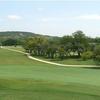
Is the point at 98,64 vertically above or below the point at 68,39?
below

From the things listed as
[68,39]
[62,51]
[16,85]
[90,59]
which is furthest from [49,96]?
[68,39]

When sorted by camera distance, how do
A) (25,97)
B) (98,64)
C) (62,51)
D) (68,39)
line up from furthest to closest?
1. (68,39)
2. (62,51)
3. (98,64)
4. (25,97)

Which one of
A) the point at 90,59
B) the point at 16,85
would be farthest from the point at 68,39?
the point at 16,85

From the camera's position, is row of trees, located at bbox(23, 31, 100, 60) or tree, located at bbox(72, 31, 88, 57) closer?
row of trees, located at bbox(23, 31, 100, 60)

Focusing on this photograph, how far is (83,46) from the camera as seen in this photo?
93.7m

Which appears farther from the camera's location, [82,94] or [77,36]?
[77,36]

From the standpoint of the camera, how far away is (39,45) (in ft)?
336

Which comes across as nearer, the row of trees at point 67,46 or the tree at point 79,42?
the row of trees at point 67,46

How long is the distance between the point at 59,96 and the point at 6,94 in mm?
3478

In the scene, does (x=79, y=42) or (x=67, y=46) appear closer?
(x=67, y=46)

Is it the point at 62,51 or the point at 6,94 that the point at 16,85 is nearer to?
the point at 6,94

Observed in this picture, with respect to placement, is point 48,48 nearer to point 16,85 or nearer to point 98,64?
point 98,64

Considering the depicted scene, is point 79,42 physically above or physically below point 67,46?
above

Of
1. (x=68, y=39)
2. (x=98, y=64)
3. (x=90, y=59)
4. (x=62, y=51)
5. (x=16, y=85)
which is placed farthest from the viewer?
(x=68, y=39)
